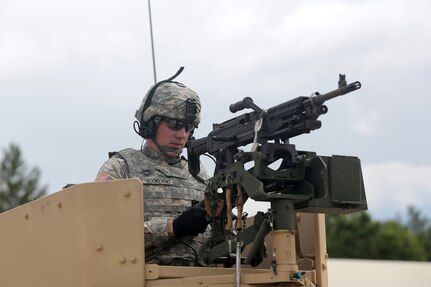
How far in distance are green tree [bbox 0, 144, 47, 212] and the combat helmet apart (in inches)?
1788

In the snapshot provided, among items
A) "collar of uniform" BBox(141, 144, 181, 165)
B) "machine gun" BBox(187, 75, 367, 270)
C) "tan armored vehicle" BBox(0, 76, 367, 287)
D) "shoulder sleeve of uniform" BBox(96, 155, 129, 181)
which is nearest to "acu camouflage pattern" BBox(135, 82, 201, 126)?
"collar of uniform" BBox(141, 144, 181, 165)

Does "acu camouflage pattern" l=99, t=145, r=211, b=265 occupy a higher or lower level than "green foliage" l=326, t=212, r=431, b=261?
lower

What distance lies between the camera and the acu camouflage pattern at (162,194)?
24.0 ft

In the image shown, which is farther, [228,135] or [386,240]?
[386,240]

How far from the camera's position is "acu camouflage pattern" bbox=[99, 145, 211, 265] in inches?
288

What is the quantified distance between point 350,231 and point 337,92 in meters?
43.2

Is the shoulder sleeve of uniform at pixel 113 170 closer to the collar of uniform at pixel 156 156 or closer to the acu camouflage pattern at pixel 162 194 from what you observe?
the acu camouflage pattern at pixel 162 194

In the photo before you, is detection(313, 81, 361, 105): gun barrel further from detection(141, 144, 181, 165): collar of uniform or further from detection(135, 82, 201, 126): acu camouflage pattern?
detection(141, 144, 181, 165): collar of uniform

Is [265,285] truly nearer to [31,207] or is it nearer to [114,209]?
[114,209]

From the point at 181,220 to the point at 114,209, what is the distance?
29.7 inches

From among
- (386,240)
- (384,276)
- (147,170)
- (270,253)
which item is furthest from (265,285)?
(386,240)

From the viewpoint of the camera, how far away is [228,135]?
22.9 ft

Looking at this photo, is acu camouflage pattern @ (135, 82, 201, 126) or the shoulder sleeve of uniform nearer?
the shoulder sleeve of uniform

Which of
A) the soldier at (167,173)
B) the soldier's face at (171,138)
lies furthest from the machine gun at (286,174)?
the soldier's face at (171,138)
